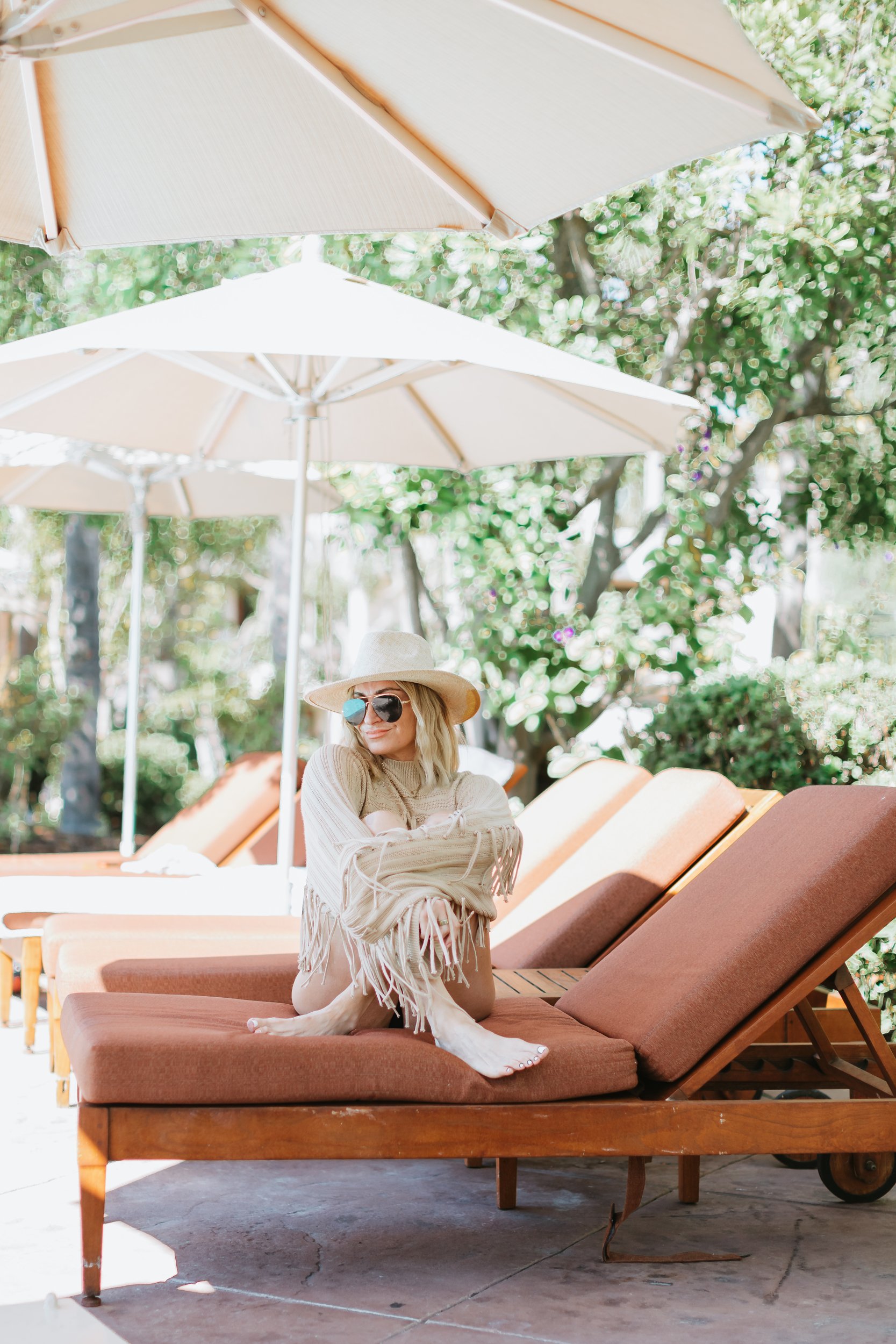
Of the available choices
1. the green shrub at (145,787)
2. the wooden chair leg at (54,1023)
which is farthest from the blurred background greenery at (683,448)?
the green shrub at (145,787)

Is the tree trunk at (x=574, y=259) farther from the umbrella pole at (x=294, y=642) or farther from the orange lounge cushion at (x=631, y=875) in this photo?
the orange lounge cushion at (x=631, y=875)

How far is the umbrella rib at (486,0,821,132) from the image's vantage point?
2645 mm

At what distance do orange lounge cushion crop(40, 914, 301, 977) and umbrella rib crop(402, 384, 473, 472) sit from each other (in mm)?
2333

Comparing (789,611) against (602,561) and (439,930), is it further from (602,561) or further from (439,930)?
(439,930)

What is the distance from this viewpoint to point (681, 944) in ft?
10.8

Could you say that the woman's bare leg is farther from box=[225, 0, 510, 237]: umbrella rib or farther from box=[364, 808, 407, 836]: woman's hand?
box=[225, 0, 510, 237]: umbrella rib

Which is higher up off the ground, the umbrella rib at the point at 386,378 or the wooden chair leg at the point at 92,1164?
the umbrella rib at the point at 386,378

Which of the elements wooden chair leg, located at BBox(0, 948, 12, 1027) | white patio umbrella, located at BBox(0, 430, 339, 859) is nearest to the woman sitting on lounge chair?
wooden chair leg, located at BBox(0, 948, 12, 1027)

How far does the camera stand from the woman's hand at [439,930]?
10.0 ft

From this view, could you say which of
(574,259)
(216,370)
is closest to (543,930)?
(216,370)

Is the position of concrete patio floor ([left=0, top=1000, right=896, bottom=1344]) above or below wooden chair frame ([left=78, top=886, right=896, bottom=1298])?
below

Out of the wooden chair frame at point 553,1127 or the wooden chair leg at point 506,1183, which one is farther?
the wooden chair leg at point 506,1183

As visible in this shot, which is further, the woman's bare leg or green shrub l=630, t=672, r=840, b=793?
green shrub l=630, t=672, r=840, b=793

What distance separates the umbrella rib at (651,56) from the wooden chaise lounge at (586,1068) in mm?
1523
